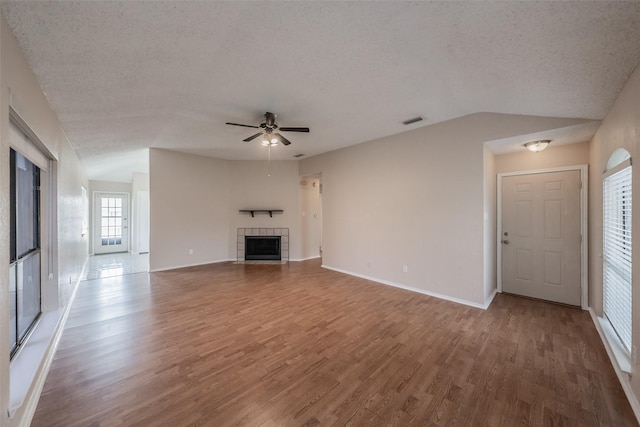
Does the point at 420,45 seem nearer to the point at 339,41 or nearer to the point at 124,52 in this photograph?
the point at 339,41

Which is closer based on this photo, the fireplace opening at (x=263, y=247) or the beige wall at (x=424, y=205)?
the beige wall at (x=424, y=205)

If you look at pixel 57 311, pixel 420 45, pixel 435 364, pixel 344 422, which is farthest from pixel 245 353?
pixel 420 45

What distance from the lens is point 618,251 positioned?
2264mm

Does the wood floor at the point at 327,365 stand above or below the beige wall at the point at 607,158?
below

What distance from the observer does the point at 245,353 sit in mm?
2297

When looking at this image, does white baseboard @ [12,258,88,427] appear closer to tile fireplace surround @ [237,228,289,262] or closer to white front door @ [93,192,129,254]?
tile fireplace surround @ [237,228,289,262]

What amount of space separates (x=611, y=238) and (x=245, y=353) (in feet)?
12.5

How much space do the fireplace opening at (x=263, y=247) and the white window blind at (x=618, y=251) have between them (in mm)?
5763

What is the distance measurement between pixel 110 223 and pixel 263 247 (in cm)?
568

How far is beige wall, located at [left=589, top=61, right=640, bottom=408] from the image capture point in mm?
1670

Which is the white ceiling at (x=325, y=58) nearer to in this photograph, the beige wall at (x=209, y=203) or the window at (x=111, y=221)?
the beige wall at (x=209, y=203)

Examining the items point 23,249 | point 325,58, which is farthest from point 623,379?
point 23,249

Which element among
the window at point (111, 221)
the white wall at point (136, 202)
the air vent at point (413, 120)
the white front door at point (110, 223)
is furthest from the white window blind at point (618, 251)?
the window at point (111, 221)

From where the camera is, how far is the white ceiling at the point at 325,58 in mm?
1445
